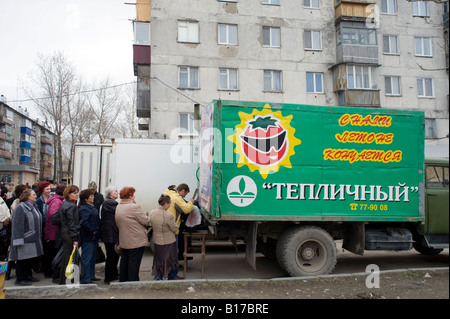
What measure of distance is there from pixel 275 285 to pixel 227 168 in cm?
220

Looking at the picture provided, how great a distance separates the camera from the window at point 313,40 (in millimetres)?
22391

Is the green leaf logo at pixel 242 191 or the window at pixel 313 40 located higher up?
the window at pixel 313 40

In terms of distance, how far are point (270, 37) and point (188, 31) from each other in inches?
204

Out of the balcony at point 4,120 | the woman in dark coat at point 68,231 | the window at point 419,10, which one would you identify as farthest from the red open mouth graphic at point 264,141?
the balcony at point 4,120

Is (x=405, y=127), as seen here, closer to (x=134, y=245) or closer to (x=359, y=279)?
(x=359, y=279)

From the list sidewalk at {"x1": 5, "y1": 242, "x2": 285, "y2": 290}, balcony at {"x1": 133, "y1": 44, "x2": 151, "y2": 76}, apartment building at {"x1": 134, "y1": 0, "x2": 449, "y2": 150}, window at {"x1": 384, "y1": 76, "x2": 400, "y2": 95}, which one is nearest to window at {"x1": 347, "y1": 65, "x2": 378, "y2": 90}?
apartment building at {"x1": 134, "y1": 0, "x2": 449, "y2": 150}

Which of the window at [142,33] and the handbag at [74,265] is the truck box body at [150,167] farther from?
the window at [142,33]

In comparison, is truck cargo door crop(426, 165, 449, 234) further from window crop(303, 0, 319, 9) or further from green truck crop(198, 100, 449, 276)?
window crop(303, 0, 319, 9)

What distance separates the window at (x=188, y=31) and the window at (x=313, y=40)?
7.20 m

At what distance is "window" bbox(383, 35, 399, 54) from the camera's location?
23.2m

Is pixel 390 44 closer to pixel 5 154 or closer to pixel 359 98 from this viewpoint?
pixel 359 98

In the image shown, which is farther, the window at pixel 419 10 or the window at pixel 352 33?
the window at pixel 419 10
